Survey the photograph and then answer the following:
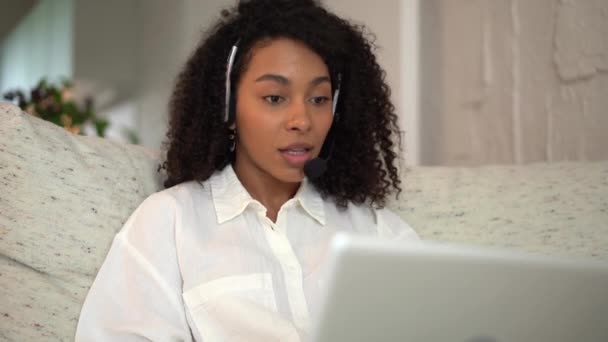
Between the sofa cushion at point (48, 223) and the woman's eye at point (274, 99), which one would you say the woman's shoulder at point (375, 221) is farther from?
the sofa cushion at point (48, 223)

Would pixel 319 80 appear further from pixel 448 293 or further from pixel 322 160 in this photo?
pixel 448 293

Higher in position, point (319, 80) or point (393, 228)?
point (319, 80)

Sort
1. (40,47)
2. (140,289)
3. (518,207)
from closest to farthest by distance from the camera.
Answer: (140,289)
(518,207)
(40,47)

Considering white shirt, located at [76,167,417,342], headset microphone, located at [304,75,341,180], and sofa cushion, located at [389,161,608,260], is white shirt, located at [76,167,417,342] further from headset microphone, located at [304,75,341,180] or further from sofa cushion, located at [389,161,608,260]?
sofa cushion, located at [389,161,608,260]

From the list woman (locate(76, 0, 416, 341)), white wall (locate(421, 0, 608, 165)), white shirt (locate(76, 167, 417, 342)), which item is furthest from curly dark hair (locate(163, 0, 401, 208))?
white wall (locate(421, 0, 608, 165))

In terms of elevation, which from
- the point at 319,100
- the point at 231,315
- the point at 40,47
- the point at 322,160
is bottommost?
the point at 231,315

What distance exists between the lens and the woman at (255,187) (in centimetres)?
95

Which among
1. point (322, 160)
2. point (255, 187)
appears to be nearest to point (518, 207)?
point (322, 160)

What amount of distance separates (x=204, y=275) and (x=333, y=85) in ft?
1.47

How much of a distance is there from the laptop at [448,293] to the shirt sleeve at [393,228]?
0.63 m

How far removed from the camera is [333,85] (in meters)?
1.19

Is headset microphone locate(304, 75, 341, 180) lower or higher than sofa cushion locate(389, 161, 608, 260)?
higher

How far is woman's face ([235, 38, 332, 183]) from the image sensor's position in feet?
3.47

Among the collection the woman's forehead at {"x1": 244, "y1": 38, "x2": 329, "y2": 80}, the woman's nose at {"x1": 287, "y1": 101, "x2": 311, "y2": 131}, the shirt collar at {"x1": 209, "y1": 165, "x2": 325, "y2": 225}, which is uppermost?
the woman's forehead at {"x1": 244, "y1": 38, "x2": 329, "y2": 80}
